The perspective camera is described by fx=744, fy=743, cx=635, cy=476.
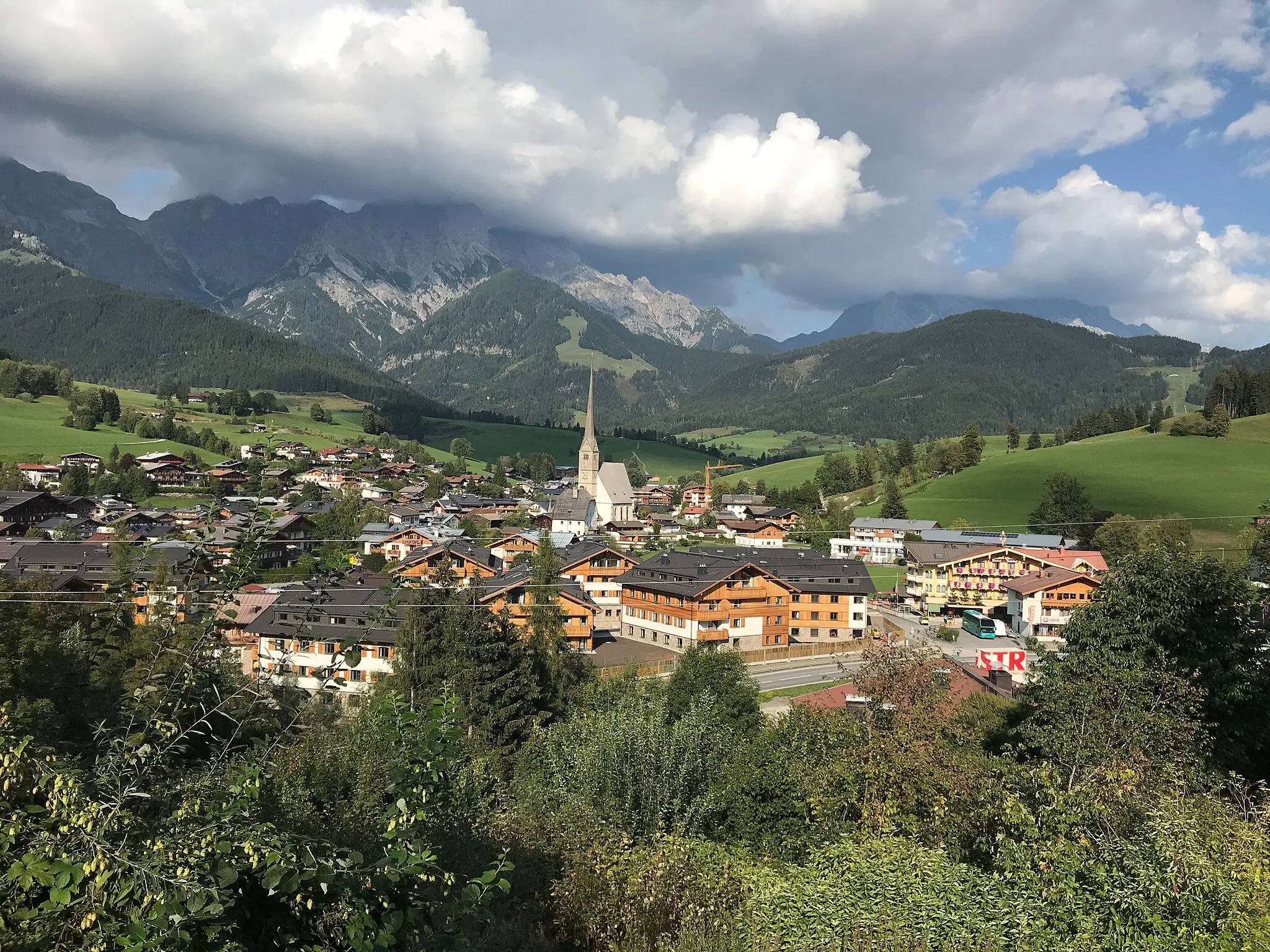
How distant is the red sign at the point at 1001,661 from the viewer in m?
34.9

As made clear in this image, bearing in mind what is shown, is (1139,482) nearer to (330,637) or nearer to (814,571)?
Result: (814,571)

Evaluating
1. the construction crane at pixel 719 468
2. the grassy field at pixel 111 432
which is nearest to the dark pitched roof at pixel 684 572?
the grassy field at pixel 111 432

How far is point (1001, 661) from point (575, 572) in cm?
2811

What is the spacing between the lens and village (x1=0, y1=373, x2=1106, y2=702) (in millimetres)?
14750

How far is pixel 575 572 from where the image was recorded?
5344 centimetres

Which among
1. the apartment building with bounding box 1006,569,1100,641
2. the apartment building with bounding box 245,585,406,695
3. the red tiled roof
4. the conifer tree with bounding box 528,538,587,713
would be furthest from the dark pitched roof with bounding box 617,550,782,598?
the apartment building with bounding box 1006,569,1100,641

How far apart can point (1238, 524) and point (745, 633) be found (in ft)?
181

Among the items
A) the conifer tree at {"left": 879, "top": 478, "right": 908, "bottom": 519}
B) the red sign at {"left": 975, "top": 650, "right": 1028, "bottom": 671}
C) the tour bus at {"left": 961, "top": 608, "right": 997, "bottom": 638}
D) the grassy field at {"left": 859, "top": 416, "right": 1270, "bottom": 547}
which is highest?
the grassy field at {"left": 859, "top": 416, "right": 1270, "bottom": 547}

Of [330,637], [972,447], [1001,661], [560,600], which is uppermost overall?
[972,447]

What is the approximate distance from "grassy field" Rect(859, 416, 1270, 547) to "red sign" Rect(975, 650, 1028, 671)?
144 ft

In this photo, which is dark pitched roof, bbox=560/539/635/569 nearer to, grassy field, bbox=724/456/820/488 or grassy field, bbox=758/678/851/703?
grassy field, bbox=758/678/851/703

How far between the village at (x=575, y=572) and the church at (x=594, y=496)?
69cm

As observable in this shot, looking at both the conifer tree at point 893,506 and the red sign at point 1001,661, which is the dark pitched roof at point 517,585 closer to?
the red sign at point 1001,661

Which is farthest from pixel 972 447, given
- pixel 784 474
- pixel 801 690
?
pixel 801 690
